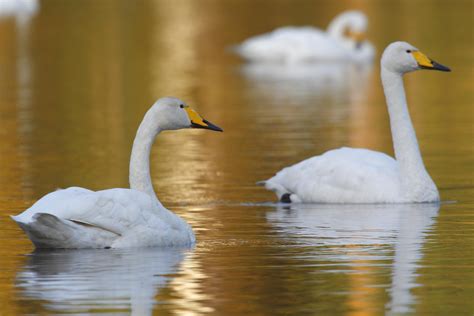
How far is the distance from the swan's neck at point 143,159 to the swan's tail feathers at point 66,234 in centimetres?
72

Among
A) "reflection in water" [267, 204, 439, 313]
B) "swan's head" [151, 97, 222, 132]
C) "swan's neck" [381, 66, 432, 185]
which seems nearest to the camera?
"reflection in water" [267, 204, 439, 313]

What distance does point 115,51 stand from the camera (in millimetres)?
40469

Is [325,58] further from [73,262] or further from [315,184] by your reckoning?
[73,262]

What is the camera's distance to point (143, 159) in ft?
40.2

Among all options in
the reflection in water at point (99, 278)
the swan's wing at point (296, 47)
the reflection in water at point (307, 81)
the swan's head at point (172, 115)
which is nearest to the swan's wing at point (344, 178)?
the swan's head at point (172, 115)

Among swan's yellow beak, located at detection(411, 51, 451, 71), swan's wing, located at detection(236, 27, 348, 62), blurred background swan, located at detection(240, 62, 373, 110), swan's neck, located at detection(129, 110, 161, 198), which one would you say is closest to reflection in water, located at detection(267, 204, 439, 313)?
swan's neck, located at detection(129, 110, 161, 198)

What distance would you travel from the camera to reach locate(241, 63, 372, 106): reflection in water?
28594mm

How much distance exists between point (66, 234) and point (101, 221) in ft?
0.96

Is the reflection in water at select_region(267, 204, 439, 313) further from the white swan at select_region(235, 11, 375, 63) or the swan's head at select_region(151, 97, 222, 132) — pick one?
the white swan at select_region(235, 11, 375, 63)

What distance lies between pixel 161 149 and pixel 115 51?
2071cm

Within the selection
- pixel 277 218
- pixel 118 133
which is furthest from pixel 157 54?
pixel 277 218

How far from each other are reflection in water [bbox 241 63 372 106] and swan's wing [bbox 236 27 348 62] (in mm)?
256

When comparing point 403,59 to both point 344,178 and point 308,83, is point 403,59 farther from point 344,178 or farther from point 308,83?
point 308,83

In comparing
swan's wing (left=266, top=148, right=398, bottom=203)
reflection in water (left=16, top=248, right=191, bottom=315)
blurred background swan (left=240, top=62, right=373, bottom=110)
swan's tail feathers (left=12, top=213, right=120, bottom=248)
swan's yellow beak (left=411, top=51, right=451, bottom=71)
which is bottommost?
reflection in water (left=16, top=248, right=191, bottom=315)
